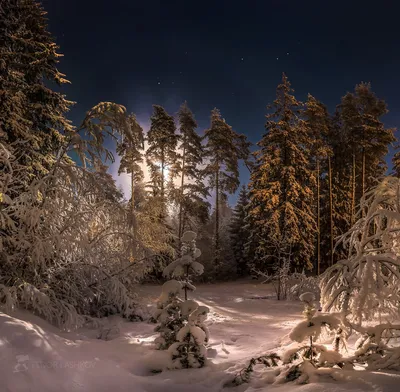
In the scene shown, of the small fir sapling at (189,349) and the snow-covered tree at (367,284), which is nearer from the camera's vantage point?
the snow-covered tree at (367,284)

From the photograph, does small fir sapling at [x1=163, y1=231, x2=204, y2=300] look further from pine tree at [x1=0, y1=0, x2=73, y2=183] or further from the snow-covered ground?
pine tree at [x1=0, y1=0, x2=73, y2=183]

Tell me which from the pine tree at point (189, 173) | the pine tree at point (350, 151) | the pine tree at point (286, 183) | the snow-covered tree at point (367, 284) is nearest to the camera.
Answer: the snow-covered tree at point (367, 284)

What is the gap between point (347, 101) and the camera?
2391cm

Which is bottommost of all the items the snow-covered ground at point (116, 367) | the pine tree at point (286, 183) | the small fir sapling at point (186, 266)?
the snow-covered ground at point (116, 367)

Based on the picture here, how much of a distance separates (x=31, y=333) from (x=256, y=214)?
1871 cm

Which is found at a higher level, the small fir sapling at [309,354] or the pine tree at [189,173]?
the pine tree at [189,173]

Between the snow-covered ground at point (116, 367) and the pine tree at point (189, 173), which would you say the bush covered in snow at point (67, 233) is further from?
the pine tree at point (189, 173)

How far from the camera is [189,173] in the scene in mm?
24922

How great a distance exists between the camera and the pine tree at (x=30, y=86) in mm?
9617

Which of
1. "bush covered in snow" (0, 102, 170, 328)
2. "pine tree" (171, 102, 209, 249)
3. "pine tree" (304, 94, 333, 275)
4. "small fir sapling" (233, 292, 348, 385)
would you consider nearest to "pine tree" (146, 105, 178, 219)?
"pine tree" (171, 102, 209, 249)

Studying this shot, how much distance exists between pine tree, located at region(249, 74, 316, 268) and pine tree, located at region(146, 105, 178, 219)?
23.0 ft

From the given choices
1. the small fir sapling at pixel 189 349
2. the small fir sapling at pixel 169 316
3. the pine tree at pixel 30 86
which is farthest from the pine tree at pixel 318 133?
the small fir sapling at pixel 189 349

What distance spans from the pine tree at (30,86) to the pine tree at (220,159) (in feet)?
47.7

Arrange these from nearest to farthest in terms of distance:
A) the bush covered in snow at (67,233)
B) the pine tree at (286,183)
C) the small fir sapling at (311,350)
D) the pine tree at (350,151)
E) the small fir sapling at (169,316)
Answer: the small fir sapling at (311,350)
the small fir sapling at (169,316)
the bush covered in snow at (67,233)
the pine tree at (286,183)
the pine tree at (350,151)
